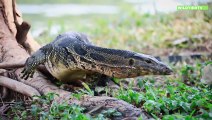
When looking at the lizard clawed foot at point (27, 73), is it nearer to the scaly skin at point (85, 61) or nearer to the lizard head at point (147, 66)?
the scaly skin at point (85, 61)

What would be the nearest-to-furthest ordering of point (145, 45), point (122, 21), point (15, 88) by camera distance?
point (15, 88) < point (145, 45) < point (122, 21)

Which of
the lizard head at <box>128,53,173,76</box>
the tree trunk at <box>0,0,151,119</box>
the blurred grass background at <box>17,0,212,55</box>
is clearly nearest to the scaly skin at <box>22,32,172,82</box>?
the lizard head at <box>128,53,173,76</box>

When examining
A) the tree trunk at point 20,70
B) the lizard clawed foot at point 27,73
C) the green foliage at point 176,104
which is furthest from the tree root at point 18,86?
the green foliage at point 176,104

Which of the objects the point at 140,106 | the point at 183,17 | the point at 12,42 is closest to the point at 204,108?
the point at 140,106

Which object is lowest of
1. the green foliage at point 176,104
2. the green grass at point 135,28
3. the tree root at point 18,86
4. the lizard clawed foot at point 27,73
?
the green foliage at point 176,104

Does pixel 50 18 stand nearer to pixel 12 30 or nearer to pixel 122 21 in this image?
pixel 122 21

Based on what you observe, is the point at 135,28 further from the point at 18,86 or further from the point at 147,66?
the point at 147,66
